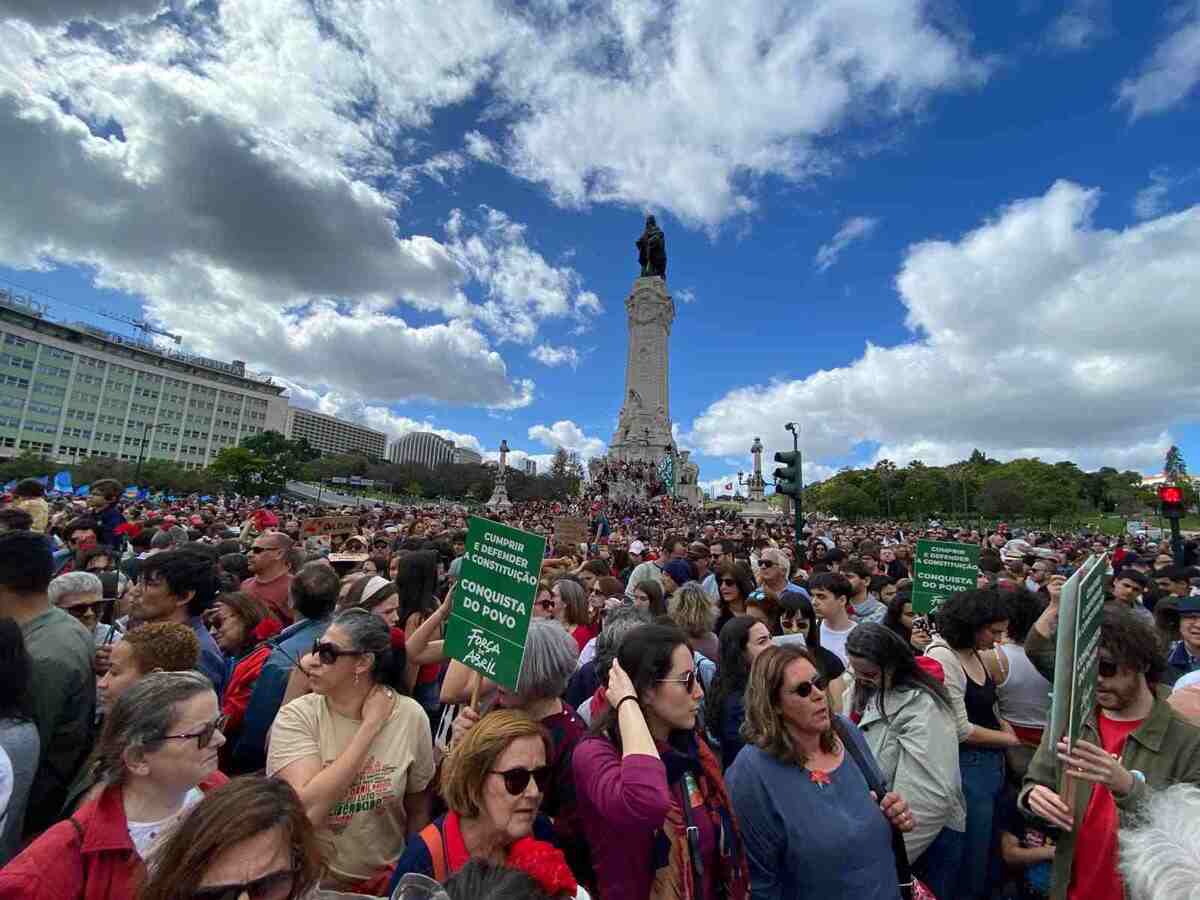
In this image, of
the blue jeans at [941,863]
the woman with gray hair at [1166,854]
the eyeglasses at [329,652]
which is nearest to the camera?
the woman with gray hair at [1166,854]

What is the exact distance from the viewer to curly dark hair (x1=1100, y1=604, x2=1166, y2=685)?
7.70ft

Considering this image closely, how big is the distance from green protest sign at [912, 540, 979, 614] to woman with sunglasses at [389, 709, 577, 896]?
5.23m

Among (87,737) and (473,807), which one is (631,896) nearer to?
(473,807)

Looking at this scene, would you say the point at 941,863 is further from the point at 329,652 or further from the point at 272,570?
the point at 272,570

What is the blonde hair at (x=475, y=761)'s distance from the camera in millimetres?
1892

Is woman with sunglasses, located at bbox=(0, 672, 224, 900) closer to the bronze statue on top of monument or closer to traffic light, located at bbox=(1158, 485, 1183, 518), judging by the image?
traffic light, located at bbox=(1158, 485, 1183, 518)

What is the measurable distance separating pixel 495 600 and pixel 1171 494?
1072cm

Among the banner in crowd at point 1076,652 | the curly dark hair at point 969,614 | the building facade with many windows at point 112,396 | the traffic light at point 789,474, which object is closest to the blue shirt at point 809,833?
the banner in crowd at point 1076,652

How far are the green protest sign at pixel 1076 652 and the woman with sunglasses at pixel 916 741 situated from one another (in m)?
0.88

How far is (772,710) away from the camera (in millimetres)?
2365

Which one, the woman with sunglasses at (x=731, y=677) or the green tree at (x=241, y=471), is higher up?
the green tree at (x=241, y=471)

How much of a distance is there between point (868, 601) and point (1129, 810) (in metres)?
4.75

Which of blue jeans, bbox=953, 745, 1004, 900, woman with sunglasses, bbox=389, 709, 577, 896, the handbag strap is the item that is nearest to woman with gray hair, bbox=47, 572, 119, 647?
woman with sunglasses, bbox=389, 709, 577, 896

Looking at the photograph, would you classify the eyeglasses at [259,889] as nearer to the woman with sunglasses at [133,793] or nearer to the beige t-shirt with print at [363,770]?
the woman with sunglasses at [133,793]
